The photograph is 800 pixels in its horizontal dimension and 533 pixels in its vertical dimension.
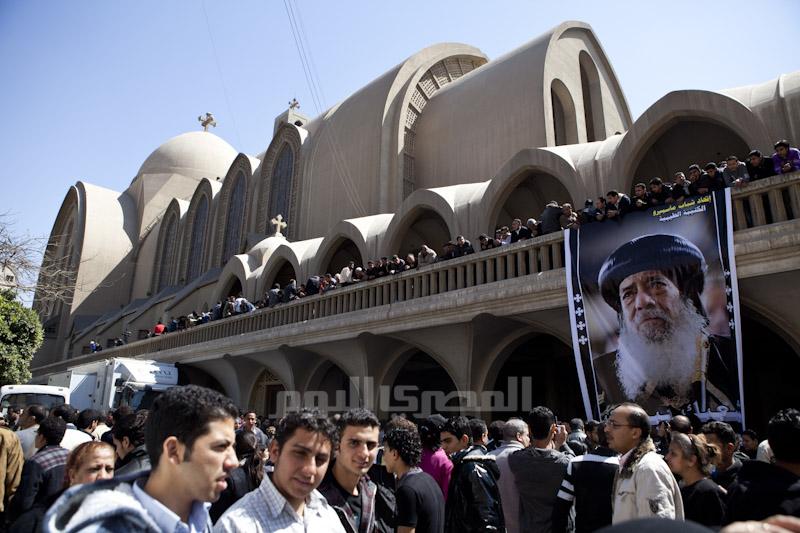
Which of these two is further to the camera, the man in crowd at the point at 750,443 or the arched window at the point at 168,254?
the arched window at the point at 168,254

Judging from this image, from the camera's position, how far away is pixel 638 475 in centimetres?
295

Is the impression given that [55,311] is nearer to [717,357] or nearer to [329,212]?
[329,212]

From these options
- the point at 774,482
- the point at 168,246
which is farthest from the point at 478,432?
the point at 168,246

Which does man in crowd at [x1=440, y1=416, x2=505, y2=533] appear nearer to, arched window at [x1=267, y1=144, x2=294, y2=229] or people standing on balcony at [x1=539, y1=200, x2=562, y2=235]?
people standing on balcony at [x1=539, y1=200, x2=562, y2=235]

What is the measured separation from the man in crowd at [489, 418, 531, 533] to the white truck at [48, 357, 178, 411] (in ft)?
37.5

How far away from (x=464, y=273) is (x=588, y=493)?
6.89 meters

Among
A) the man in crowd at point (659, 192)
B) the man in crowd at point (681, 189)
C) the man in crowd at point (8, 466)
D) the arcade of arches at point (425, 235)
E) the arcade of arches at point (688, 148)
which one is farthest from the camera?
the arcade of arches at point (425, 235)

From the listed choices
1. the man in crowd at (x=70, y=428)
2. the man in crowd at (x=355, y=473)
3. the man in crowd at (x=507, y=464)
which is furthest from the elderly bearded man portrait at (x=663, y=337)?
the man in crowd at (x=70, y=428)

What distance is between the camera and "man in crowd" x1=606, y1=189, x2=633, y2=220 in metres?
7.91

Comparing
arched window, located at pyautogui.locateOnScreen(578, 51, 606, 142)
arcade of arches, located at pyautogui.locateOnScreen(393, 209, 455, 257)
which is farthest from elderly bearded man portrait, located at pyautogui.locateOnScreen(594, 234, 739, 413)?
arched window, located at pyautogui.locateOnScreen(578, 51, 606, 142)

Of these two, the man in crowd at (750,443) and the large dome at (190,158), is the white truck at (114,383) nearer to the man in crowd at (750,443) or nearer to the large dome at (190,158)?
the man in crowd at (750,443)

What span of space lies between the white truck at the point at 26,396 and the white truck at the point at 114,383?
4.99 ft

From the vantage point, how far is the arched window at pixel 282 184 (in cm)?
2463

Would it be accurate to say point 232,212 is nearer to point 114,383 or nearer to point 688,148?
point 114,383
